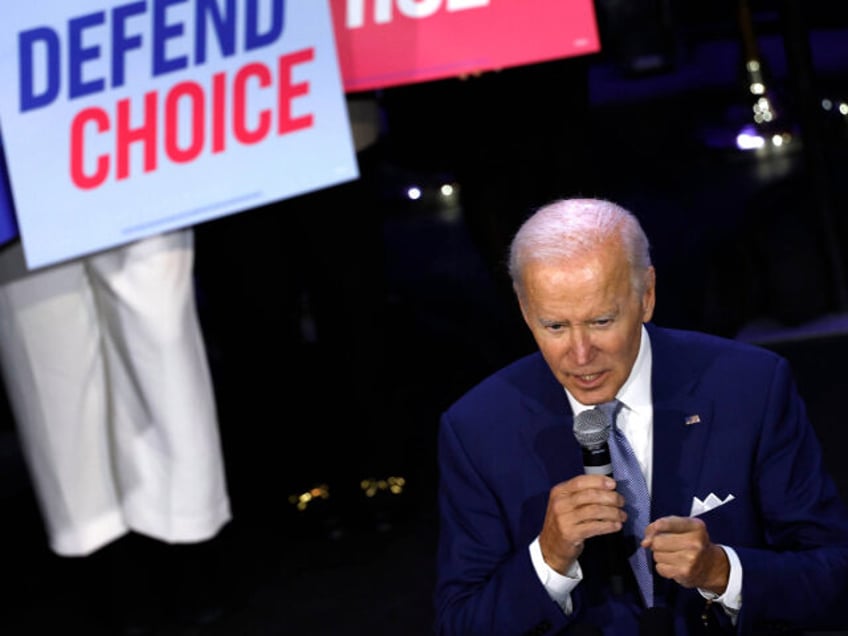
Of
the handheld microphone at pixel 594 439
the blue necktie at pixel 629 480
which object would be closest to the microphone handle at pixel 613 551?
the handheld microphone at pixel 594 439

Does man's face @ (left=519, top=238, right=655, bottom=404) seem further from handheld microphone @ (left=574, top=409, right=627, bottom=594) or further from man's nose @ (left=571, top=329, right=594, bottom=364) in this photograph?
handheld microphone @ (left=574, top=409, right=627, bottom=594)

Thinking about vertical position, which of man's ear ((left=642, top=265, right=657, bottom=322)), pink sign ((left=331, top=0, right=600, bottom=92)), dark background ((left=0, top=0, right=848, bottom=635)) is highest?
pink sign ((left=331, top=0, right=600, bottom=92))

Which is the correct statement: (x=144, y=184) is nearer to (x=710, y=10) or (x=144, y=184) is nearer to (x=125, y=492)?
(x=125, y=492)

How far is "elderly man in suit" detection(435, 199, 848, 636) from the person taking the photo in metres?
1.87

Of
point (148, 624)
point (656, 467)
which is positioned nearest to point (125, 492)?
point (148, 624)

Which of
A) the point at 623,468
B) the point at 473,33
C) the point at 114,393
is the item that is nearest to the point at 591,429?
the point at 623,468

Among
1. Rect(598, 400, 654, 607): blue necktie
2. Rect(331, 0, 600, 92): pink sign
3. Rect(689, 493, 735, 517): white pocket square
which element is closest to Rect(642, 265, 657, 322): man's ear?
Rect(598, 400, 654, 607): blue necktie

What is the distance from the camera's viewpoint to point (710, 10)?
5.01 metres

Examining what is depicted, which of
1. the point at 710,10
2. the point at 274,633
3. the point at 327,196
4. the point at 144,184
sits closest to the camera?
the point at 144,184

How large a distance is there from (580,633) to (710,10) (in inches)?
137

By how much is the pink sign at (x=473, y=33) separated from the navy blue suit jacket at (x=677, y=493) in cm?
93

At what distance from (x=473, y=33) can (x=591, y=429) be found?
1.31 metres

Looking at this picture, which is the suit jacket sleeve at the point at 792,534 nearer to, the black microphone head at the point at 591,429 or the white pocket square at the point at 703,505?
the white pocket square at the point at 703,505

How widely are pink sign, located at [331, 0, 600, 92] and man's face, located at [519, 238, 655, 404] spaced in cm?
98
